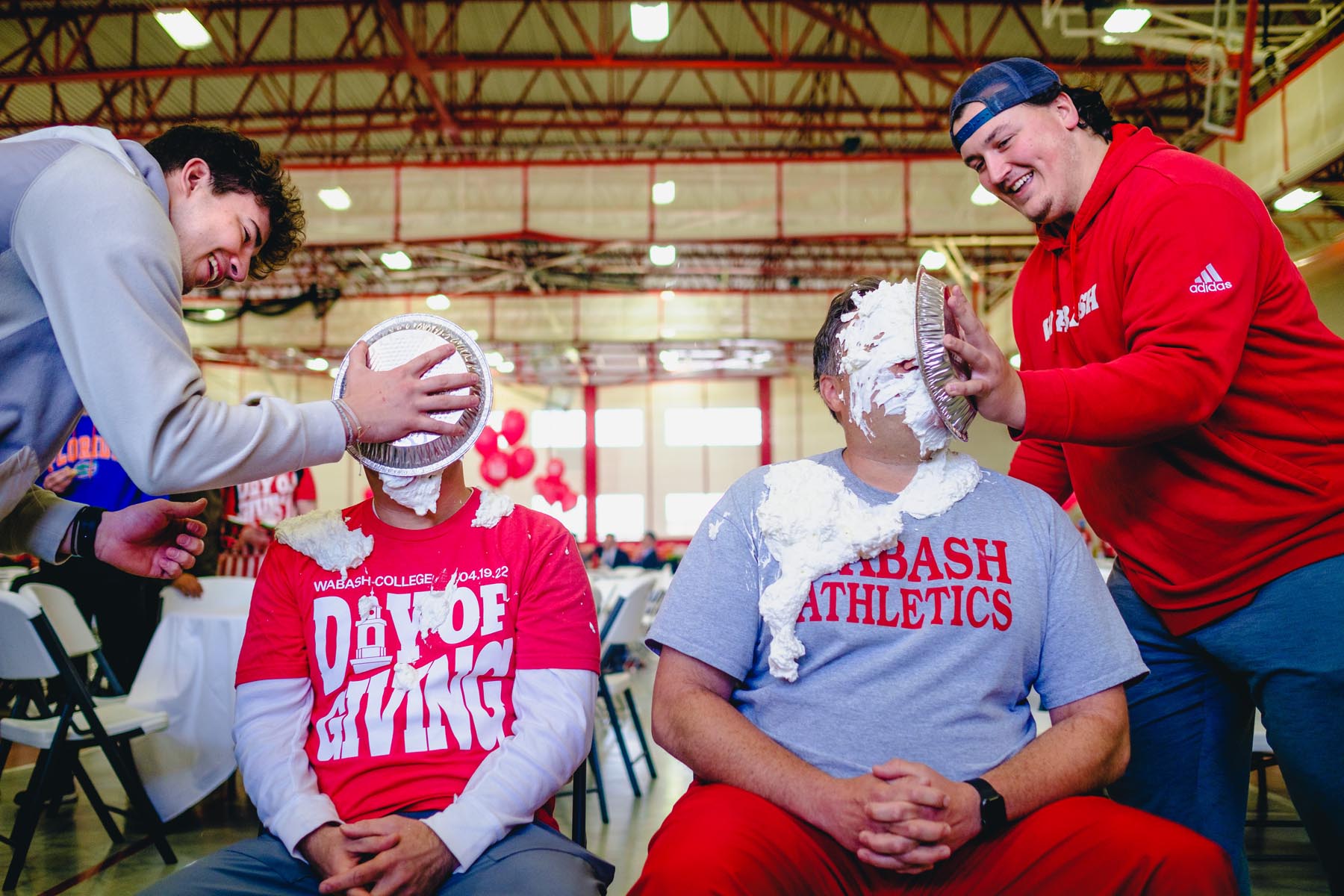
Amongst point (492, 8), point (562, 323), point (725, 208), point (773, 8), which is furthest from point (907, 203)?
point (562, 323)

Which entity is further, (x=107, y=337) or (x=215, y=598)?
(x=215, y=598)

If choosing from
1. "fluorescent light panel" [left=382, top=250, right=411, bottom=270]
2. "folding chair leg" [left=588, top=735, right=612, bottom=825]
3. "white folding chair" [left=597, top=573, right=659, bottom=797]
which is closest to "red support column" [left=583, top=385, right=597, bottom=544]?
"fluorescent light panel" [left=382, top=250, right=411, bottom=270]

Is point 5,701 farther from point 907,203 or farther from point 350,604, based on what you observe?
point 907,203

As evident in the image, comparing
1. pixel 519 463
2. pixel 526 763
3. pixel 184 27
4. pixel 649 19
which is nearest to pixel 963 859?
pixel 526 763

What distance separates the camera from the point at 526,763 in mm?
1479

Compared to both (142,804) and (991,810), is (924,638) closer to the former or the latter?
(991,810)

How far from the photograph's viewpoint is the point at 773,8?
30.0 ft

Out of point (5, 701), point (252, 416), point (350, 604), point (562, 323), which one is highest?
point (562, 323)

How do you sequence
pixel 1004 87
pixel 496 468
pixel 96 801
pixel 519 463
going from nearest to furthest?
1. pixel 1004 87
2. pixel 96 801
3. pixel 496 468
4. pixel 519 463

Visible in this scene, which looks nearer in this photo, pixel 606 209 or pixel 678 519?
pixel 606 209

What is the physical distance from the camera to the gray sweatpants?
4.37 ft

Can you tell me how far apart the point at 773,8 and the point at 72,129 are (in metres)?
9.11

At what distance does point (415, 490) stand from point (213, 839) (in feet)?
8.22

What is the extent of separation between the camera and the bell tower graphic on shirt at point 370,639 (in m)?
1.58
